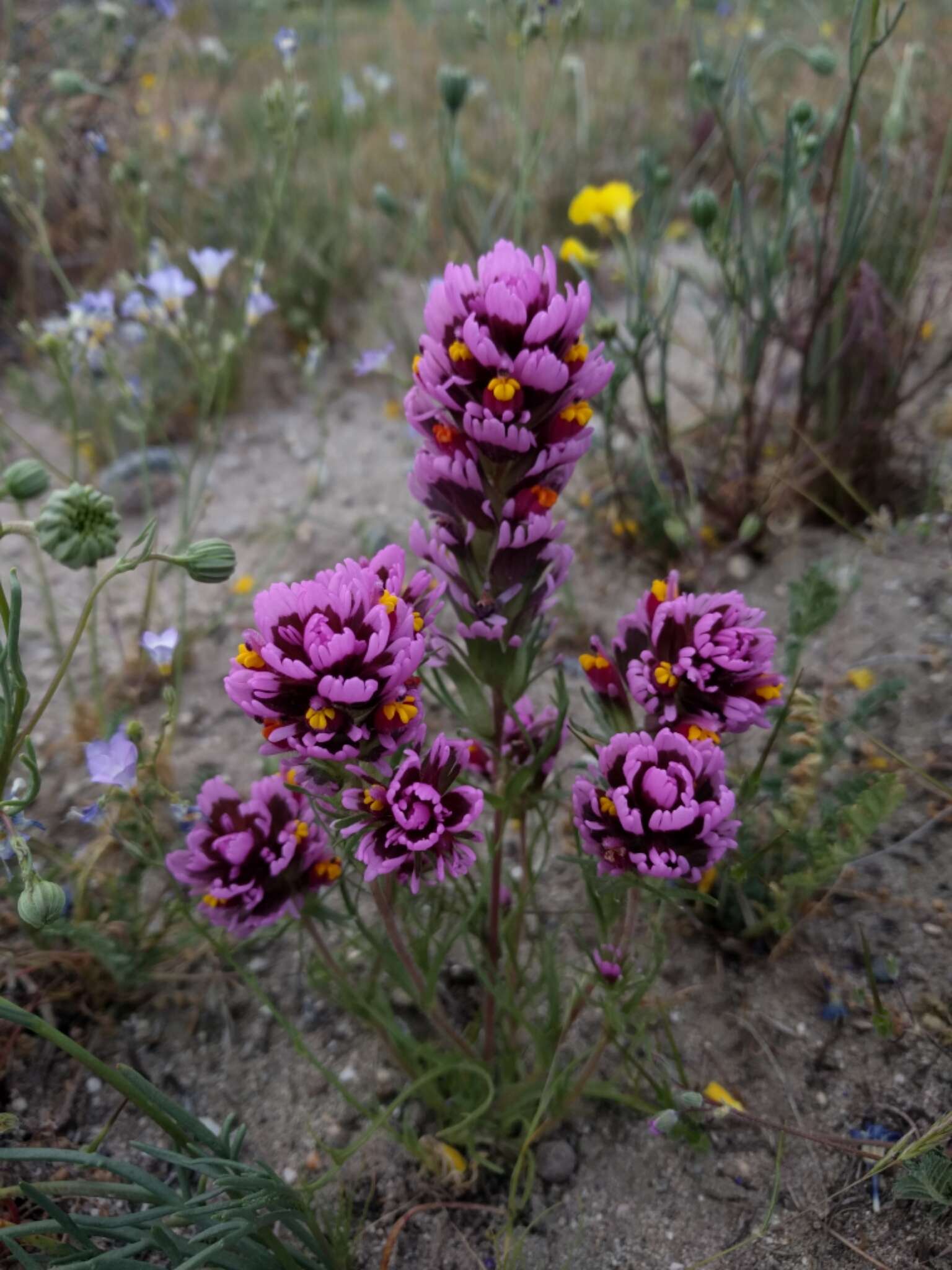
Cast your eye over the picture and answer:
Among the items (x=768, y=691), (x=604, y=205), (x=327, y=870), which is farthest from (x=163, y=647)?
(x=604, y=205)

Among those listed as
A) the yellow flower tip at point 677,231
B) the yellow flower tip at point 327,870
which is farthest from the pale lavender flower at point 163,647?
the yellow flower tip at point 677,231

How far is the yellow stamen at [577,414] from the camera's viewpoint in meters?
0.99

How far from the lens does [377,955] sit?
4.55ft

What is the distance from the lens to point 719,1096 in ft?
4.68

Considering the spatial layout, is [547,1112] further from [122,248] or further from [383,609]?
[122,248]

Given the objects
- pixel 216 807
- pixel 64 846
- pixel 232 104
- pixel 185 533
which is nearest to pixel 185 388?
pixel 185 533

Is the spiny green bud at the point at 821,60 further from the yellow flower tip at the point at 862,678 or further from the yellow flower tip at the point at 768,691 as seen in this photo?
the yellow flower tip at the point at 768,691

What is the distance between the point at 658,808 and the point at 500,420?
449 millimetres

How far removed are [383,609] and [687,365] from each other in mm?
2616

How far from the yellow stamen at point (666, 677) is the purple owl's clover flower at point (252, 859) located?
498mm

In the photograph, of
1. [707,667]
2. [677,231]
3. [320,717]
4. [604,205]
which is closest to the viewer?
[320,717]

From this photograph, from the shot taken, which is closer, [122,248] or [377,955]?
[377,955]

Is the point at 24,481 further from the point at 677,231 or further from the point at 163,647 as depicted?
the point at 677,231

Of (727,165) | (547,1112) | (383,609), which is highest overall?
(727,165)
